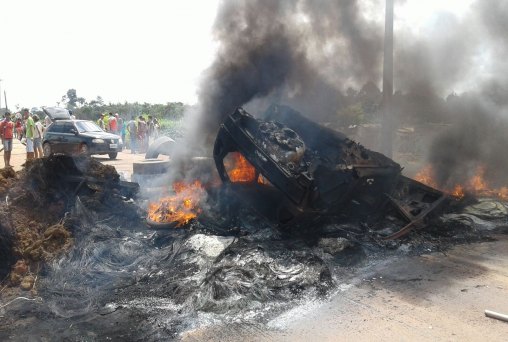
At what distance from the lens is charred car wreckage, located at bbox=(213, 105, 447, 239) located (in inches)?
Result: 241

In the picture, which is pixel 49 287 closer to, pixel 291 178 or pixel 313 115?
pixel 291 178

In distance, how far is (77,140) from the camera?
1717 centimetres

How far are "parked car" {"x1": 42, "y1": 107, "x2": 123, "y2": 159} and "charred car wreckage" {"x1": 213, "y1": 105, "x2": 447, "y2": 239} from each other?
1169 centimetres

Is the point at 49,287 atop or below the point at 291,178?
below

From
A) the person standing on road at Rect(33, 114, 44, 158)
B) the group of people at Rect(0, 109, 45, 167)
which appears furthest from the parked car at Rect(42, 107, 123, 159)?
the group of people at Rect(0, 109, 45, 167)

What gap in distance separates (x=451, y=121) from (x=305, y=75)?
495 cm

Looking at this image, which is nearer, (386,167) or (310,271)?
(310,271)

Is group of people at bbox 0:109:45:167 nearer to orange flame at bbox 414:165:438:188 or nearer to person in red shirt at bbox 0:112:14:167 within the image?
person in red shirt at bbox 0:112:14:167

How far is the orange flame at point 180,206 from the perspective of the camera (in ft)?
22.5

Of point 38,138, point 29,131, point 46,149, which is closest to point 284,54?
point 29,131

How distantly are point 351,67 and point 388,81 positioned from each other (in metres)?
1.77

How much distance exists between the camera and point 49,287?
471cm

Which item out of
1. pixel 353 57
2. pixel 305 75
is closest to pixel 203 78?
pixel 305 75

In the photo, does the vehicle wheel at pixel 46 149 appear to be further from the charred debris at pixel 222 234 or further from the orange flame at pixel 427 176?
the orange flame at pixel 427 176
